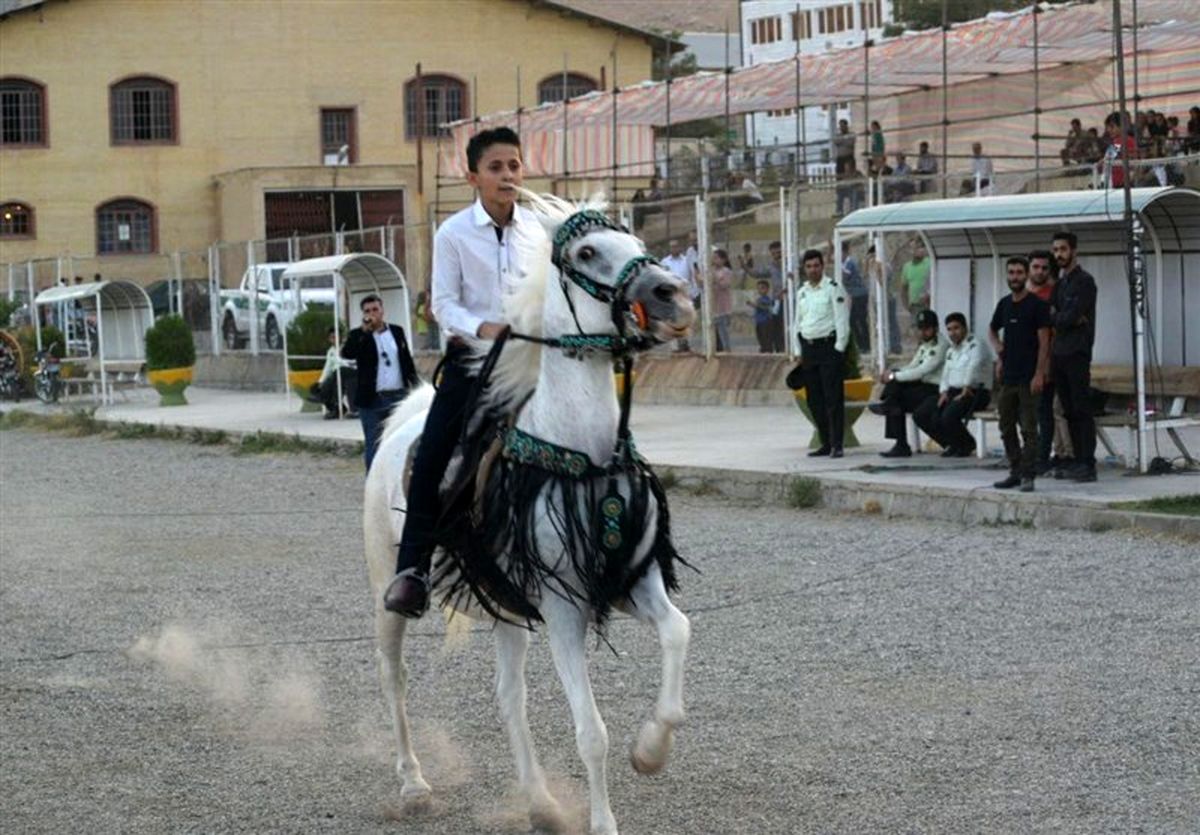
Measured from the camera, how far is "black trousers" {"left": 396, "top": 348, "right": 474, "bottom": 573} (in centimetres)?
723

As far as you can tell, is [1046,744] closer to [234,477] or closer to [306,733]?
[306,733]

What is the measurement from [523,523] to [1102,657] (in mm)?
3645

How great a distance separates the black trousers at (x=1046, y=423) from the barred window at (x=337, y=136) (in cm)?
4930

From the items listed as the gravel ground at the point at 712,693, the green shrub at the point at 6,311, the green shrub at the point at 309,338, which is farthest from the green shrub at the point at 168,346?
the gravel ground at the point at 712,693

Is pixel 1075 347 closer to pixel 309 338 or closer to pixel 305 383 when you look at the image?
pixel 305 383

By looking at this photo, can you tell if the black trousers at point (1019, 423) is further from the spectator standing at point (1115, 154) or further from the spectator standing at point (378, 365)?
the spectator standing at point (378, 365)

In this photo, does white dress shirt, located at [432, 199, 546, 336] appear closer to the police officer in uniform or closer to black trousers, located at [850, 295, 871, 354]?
the police officer in uniform

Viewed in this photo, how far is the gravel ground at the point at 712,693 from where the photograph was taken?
23.0ft

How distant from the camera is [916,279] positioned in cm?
2234

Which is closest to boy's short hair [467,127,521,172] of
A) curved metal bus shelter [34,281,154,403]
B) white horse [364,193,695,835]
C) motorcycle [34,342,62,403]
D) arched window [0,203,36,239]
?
white horse [364,193,695,835]

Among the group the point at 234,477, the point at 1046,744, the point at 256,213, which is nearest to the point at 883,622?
the point at 1046,744

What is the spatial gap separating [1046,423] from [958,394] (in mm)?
1947

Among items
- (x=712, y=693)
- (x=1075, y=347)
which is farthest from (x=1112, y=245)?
(x=712, y=693)

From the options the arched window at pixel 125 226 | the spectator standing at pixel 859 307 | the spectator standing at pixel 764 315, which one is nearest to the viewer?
the spectator standing at pixel 859 307
